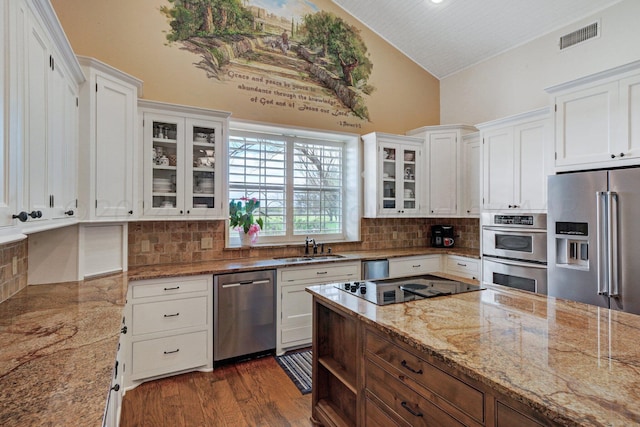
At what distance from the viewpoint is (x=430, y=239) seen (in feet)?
16.6

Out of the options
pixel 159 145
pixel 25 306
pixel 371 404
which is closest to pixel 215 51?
pixel 159 145

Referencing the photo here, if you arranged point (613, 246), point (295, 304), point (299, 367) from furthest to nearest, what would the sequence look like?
point (295, 304)
point (299, 367)
point (613, 246)

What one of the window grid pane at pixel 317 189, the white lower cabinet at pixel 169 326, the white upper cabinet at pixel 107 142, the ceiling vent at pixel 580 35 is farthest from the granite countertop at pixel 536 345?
the ceiling vent at pixel 580 35

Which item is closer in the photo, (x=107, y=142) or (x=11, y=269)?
(x=11, y=269)

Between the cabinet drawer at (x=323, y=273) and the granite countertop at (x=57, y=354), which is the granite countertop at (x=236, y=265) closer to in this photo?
the cabinet drawer at (x=323, y=273)

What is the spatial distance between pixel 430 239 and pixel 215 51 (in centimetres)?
385

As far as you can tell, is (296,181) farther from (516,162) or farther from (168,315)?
(516,162)

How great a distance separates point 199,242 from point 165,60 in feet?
6.16

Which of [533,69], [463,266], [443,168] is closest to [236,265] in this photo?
[463,266]

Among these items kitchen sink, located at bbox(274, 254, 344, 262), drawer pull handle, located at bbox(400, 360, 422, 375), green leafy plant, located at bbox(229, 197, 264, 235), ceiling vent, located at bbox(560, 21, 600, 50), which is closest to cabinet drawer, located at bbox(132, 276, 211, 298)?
green leafy plant, located at bbox(229, 197, 264, 235)

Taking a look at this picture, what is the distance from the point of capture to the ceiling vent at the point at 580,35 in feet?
11.1

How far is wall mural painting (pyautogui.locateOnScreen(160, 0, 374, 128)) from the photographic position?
350cm

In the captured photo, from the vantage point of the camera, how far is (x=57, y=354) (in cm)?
129

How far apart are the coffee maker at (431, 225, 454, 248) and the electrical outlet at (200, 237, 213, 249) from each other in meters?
3.19
